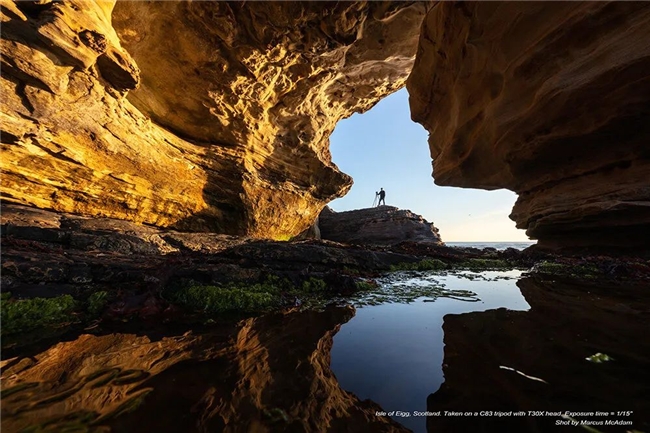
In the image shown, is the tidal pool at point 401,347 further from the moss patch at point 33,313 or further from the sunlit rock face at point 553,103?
the sunlit rock face at point 553,103

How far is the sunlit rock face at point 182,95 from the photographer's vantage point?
7.69 m

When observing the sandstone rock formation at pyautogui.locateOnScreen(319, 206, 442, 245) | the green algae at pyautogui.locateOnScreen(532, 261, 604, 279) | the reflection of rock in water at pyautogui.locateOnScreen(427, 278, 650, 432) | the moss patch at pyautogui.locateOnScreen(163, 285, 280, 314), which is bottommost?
the reflection of rock in water at pyautogui.locateOnScreen(427, 278, 650, 432)

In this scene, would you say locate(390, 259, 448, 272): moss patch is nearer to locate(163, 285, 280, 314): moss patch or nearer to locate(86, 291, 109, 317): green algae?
locate(163, 285, 280, 314): moss patch

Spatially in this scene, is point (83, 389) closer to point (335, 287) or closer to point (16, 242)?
point (335, 287)

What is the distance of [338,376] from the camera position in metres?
2.17

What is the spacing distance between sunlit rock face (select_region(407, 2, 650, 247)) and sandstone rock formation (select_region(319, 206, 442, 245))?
16.2 meters

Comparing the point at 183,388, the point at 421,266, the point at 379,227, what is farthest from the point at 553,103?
the point at 379,227

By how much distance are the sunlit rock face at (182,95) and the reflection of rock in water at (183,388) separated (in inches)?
358

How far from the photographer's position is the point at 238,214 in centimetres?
1602

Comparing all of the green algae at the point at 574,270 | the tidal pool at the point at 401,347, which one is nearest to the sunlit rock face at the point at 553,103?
the green algae at the point at 574,270

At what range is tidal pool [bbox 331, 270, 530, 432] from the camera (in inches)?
76.0

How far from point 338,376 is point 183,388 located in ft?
3.93

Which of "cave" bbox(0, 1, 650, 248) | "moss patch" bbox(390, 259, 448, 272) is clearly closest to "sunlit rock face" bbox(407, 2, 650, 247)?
"cave" bbox(0, 1, 650, 248)

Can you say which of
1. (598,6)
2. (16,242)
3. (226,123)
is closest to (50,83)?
(16,242)
